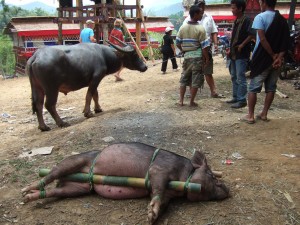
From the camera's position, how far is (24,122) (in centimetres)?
712

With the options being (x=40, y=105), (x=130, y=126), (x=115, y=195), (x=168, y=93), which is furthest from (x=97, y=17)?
(x=115, y=195)

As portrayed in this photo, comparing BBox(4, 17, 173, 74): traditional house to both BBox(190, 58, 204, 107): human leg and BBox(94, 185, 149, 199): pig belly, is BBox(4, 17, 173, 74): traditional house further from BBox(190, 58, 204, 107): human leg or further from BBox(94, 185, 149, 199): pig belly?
BBox(94, 185, 149, 199): pig belly

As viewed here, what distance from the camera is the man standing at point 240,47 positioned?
5.82m

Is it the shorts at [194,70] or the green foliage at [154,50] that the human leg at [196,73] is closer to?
the shorts at [194,70]

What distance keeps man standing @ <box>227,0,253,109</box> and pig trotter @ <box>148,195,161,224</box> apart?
375cm

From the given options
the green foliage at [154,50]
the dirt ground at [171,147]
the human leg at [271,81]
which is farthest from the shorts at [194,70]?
the green foliage at [154,50]

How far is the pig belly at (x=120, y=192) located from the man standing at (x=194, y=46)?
11.5 ft

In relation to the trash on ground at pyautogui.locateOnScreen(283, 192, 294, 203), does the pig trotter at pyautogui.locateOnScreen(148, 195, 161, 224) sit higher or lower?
higher

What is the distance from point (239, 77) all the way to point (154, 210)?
401 centimetres

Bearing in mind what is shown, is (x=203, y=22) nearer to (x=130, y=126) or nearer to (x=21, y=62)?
(x=130, y=126)

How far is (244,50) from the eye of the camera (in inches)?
235

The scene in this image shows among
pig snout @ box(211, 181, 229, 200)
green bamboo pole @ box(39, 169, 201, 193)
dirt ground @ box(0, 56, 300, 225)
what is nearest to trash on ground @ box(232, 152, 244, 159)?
dirt ground @ box(0, 56, 300, 225)

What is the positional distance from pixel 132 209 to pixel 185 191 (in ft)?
1.58

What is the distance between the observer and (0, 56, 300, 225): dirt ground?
3.00 m
